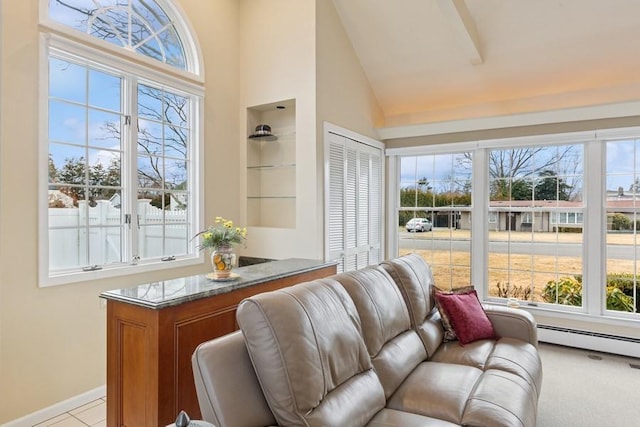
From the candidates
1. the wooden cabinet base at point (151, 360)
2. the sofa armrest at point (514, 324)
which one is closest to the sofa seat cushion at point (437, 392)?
the sofa armrest at point (514, 324)

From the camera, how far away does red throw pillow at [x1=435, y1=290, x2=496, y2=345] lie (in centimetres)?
277

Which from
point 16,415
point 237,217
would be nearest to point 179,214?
point 237,217

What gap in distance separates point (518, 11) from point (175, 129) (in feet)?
11.8

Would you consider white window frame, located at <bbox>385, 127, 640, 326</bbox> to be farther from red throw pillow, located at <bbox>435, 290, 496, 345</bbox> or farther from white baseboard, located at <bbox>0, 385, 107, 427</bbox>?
white baseboard, located at <bbox>0, 385, 107, 427</bbox>

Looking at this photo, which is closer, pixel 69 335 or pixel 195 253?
pixel 69 335

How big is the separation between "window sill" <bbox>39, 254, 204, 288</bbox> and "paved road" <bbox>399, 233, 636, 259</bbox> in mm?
2804

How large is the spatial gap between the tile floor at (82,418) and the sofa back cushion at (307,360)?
6.46 ft

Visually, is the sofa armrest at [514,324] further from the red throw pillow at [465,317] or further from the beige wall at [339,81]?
the beige wall at [339,81]

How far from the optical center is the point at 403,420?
1.72m

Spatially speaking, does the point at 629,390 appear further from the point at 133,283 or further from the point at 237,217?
the point at 133,283

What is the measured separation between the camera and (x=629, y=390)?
316 cm

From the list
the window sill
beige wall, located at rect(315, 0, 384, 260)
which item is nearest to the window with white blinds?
beige wall, located at rect(315, 0, 384, 260)

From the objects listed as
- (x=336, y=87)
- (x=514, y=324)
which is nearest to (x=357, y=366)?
(x=514, y=324)

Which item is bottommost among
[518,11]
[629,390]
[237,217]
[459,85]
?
[629,390]
